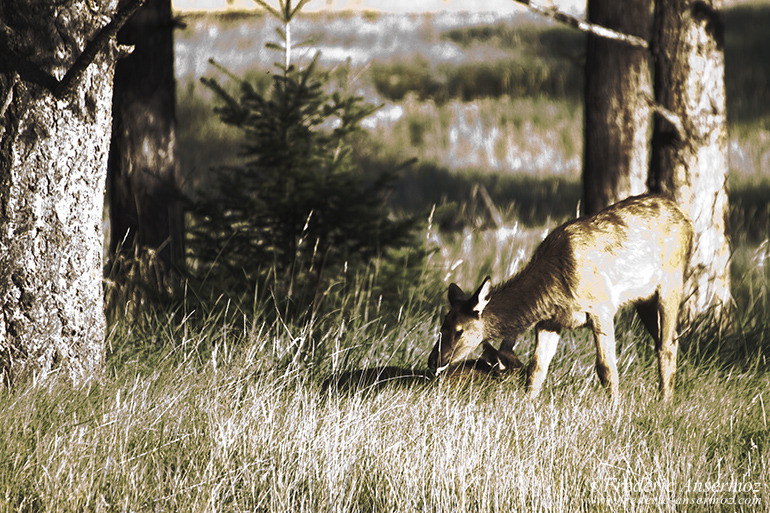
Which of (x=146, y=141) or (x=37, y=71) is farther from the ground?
(x=37, y=71)

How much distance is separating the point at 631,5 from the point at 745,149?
11.5 m

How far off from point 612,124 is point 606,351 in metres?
3.25

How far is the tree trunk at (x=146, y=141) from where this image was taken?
768 cm

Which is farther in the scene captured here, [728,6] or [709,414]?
[728,6]

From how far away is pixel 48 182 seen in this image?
497 cm

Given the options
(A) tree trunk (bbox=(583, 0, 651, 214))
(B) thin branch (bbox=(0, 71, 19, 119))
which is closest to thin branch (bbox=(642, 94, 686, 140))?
(A) tree trunk (bbox=(583, 0, 651, 214))

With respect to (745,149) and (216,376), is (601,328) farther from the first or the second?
(745,149)

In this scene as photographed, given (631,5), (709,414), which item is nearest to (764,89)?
(631,5)

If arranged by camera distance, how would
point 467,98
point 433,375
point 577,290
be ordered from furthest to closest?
point 467,98
point 433,375
point 577,290

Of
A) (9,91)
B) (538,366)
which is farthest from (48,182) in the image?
(538,366)

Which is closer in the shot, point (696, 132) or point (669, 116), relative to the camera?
point (669, 116)

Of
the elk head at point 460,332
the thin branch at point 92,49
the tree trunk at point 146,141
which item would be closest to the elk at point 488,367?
the elk head at point 460,332

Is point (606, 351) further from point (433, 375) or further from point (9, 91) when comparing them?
point (9, 91)

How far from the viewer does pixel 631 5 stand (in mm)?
8570
